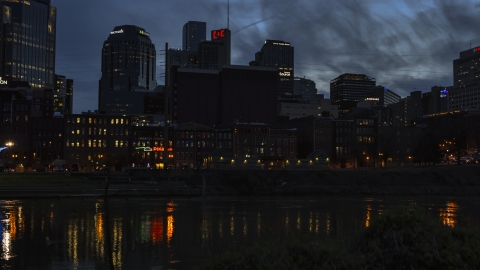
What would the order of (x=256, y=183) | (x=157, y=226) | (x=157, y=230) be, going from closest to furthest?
(x=157, y=230) → (x=157, y=226) → (x=256, y=183)

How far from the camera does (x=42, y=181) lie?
9575cm

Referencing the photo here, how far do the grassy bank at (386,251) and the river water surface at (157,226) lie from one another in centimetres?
237

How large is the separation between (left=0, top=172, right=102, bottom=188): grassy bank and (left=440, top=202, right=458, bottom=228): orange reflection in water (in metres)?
56.4

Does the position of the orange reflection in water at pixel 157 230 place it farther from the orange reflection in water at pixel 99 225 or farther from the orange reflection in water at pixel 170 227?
the orange reflection in water at pixel 99 225

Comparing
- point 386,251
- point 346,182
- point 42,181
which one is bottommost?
point 346,182

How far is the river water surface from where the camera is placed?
34875 mm

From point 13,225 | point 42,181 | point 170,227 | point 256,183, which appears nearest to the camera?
point 170,227

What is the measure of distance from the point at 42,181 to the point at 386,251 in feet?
282

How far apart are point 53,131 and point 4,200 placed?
229 ft

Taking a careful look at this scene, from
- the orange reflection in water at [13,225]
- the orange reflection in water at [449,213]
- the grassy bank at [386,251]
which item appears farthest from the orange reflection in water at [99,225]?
the orange reflection in water at [449,213]

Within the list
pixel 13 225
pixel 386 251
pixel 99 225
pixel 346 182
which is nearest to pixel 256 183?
pixel 346 182

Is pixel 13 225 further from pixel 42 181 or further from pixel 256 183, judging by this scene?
pixel 256 183

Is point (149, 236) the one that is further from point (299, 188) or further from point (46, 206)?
point (299, 188)

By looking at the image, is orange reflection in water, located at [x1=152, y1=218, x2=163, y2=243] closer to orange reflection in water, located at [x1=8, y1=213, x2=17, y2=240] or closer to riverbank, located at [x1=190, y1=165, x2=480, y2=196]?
orange reflection in water, located at [x1=8, y1=213, x2=17, y2=240]
